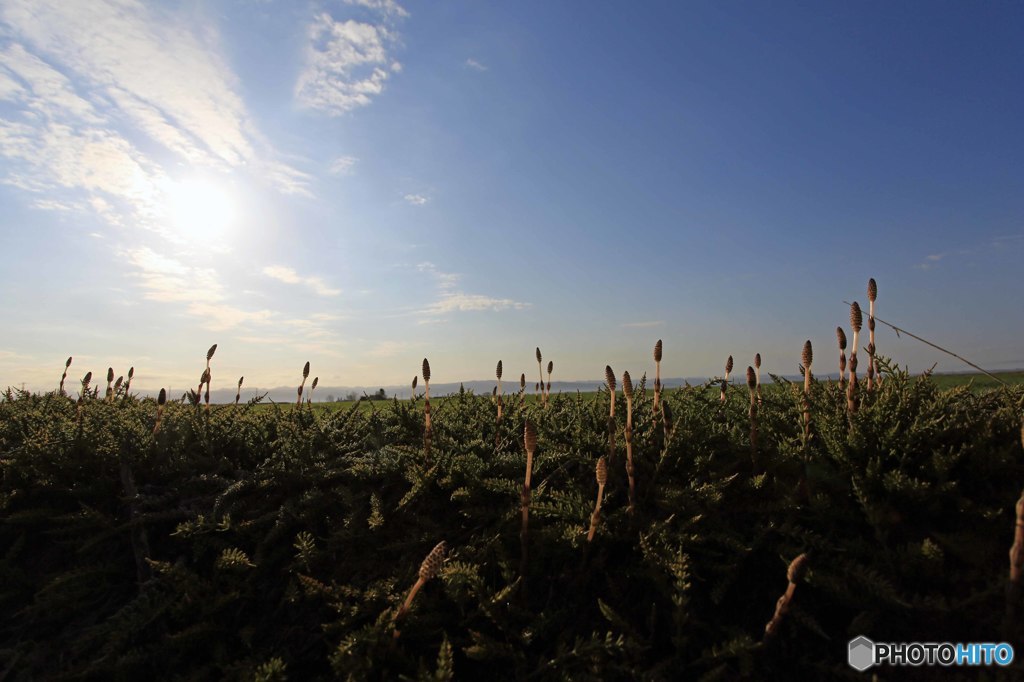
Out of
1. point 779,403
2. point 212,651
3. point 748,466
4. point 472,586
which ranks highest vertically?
point 779,403

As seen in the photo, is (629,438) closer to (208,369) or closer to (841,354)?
(841,354)

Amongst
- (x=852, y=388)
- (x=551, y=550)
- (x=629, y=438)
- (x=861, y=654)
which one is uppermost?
(x=852, y=388)

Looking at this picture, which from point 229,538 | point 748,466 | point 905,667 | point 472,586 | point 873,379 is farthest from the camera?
point 873,379

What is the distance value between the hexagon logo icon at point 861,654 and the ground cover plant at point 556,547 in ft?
0.17

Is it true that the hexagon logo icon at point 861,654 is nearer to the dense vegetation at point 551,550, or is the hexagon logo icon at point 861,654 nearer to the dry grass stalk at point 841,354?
the dense vegetation at point 551,550

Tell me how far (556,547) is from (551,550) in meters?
0.03

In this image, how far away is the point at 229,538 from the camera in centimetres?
415

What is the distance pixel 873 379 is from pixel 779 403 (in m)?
0.71

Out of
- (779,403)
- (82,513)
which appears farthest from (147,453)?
(779,403)

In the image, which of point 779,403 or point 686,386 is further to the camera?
point 686,386

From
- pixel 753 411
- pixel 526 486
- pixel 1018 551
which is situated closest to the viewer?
pixel 1018 551

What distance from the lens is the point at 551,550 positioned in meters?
3.37

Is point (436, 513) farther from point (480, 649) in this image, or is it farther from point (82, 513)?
point (82, 513)

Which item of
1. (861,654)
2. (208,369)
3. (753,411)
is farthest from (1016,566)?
(208,369)
